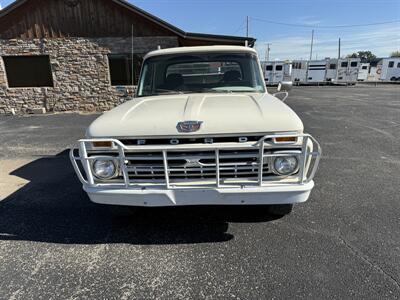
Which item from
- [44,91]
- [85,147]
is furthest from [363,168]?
[44,91]

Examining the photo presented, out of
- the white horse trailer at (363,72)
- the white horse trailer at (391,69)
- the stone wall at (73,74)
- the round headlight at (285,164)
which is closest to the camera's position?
the round headlight at (285,164)

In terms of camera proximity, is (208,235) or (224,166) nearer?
(224,166)

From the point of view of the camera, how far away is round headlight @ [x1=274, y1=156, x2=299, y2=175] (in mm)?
2770

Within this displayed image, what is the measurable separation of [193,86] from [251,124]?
165 centimetres

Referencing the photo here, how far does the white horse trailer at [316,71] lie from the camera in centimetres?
3148

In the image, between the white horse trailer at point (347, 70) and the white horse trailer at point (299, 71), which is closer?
the white horse trailer at point (347, 70)

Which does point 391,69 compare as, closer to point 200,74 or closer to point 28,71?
point 28,71

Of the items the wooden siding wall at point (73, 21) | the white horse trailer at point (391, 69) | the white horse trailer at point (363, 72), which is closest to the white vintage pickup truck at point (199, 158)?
the wooden siding wall at point (73, 21)

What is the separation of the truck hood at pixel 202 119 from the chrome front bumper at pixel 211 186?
121 mm

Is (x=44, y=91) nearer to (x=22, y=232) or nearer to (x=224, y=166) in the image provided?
(x=22, y=232)

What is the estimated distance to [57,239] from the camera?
3.29 meters

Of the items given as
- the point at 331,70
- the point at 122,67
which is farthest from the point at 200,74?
the point at 331,70

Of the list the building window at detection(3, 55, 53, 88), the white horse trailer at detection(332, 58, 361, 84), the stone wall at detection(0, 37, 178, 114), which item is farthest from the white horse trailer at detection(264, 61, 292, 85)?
the building window at detection(3, 55, 53, 88)

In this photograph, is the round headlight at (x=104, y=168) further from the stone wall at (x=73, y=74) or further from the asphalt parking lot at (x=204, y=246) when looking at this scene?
the stone wall at (x=73, y=74)
